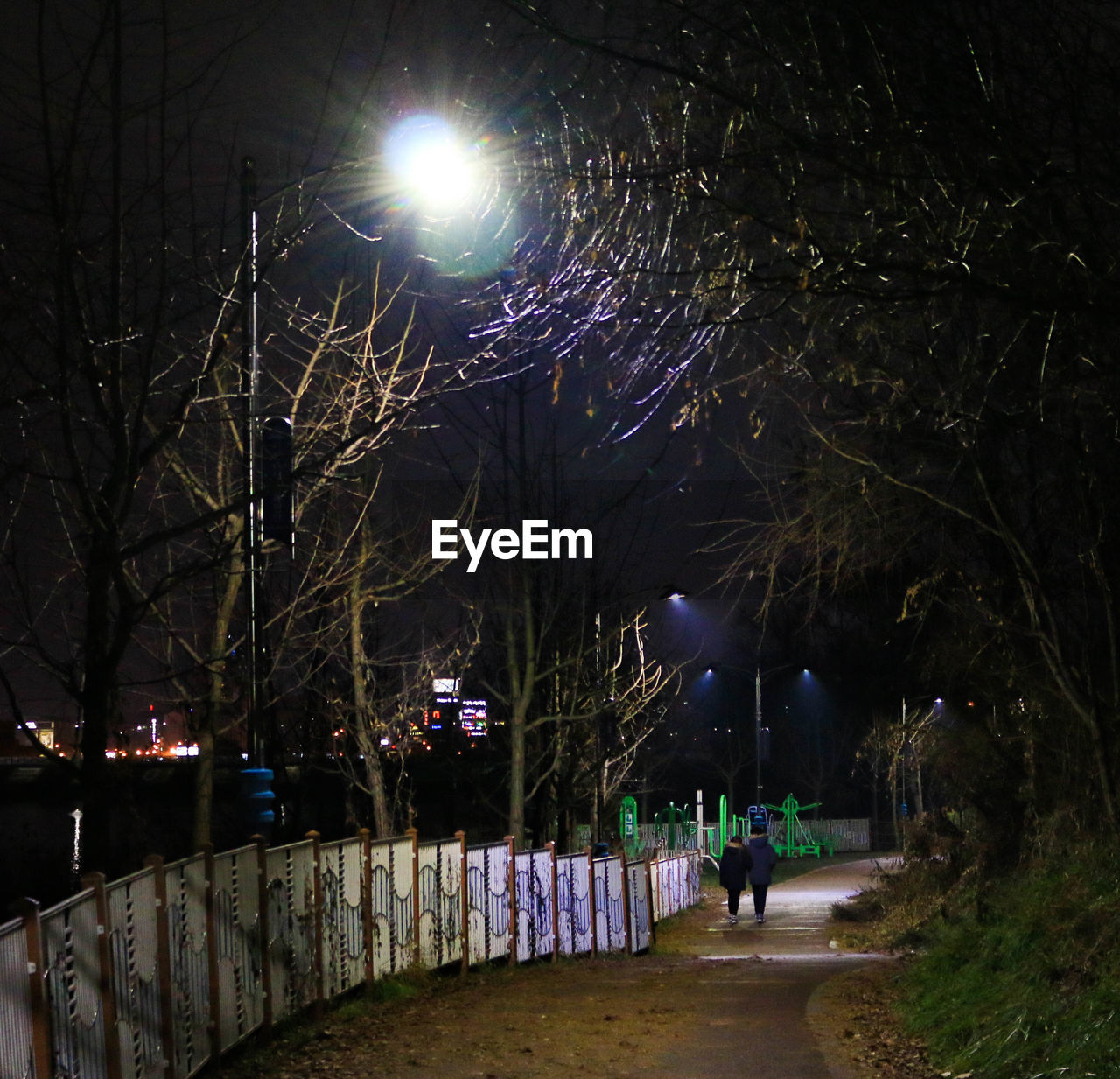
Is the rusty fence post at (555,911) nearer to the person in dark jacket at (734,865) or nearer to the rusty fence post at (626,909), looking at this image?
the rusty fence post at (626,909)

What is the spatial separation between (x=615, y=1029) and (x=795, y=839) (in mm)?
55051

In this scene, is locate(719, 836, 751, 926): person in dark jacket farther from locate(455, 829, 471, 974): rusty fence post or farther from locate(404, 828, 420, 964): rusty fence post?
locate(404, 828, 420, 964): rusty fence post

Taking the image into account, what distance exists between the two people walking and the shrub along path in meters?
9.66

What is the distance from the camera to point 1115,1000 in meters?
7.58

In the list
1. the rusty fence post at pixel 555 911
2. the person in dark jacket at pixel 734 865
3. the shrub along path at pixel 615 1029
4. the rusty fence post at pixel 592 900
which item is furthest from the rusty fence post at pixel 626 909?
the person in dark jacket at pixel 734 865

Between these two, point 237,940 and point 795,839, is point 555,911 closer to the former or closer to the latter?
point 237,940

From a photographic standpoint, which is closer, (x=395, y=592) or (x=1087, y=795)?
(x=1087, y=795)

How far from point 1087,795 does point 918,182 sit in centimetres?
933

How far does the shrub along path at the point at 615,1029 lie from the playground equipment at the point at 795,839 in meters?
45.7

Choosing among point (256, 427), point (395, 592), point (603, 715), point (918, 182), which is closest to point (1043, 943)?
point (918, 182)

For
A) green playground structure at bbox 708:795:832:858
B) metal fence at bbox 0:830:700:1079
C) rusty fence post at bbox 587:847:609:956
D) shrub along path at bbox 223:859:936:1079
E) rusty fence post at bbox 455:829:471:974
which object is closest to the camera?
metal fence at bbox 0:830:700:1079

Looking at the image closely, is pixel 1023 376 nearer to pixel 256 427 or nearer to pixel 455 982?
pixel 256 427

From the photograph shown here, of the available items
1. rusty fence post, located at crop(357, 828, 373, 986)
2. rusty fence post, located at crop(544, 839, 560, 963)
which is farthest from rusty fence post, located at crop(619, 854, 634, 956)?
rusty fence post, located at crop(357, 828, 373, 986)

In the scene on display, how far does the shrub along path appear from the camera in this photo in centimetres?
851
